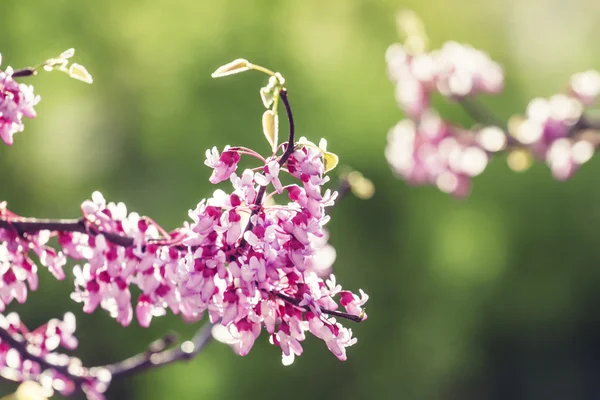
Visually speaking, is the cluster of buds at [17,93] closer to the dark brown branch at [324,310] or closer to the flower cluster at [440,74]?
the dark brown branch at [324,310]

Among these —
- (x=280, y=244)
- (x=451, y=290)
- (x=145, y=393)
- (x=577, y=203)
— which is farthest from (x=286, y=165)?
(x=577, y=203)

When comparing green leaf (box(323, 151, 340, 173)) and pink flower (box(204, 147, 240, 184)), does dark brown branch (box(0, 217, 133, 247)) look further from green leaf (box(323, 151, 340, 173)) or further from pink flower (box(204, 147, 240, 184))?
green leaf (box(323, 151, 340, 173))

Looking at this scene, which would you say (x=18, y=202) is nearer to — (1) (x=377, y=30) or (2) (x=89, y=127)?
(2) (x=89, y=127)

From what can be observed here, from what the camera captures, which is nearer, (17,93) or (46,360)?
(17,93)

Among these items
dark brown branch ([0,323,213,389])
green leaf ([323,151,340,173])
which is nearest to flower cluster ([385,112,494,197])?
dark brown branch ([0,323,213,389])

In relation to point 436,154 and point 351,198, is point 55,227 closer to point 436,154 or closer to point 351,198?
point 436,154

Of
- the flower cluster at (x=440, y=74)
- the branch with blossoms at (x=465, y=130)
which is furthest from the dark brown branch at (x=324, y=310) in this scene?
the flower cluster at (x=440, y=74)

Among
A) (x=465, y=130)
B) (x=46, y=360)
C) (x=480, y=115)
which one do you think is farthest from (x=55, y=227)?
(x=465, y=130)
